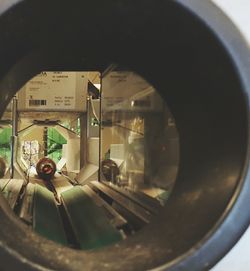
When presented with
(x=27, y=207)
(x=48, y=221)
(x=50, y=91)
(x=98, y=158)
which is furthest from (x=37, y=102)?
(x=48, y=221)

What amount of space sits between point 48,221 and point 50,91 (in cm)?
128

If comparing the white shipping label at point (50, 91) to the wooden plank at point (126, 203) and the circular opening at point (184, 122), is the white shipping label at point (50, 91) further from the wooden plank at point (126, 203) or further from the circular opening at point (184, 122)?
the circular opening at point (184, 122)

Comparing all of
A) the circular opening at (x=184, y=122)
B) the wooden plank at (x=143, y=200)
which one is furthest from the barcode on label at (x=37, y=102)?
the circular opening at (x=184, y=122)

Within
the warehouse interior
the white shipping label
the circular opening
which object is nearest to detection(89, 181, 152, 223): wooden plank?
the warehouse interior

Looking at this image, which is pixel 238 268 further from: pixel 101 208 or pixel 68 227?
pixel 101 208

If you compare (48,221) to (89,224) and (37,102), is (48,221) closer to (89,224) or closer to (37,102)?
(89,224)

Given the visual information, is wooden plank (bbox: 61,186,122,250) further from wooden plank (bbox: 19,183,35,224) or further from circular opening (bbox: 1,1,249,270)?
circular opening (bbox: 1,1,249,270)

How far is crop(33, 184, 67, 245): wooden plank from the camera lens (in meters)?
1.29

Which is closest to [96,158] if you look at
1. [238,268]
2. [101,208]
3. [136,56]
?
[101,208]

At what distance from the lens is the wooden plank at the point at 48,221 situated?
4.24 ft

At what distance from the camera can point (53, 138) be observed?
217 inches

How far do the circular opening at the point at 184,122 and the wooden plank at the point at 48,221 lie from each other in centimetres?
52

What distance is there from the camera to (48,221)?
150cm

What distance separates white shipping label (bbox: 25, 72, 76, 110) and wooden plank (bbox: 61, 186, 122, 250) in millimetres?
Result: 708
